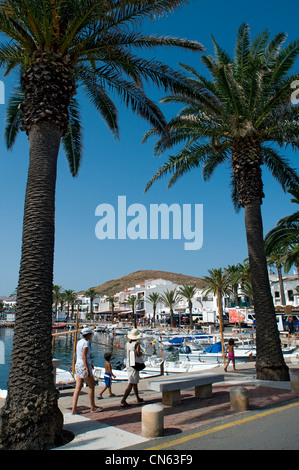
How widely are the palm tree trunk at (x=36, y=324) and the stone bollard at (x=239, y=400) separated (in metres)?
3.46

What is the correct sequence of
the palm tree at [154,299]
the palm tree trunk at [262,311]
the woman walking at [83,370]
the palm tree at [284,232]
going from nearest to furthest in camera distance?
the woman walking at [83,370]
the palm tree trunk at [262,311]
the palm tree at [284,232]
the palm tree at [154,299]

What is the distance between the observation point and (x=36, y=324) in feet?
19.3

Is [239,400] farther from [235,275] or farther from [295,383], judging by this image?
[235,275]

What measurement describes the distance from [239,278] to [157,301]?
108 ft

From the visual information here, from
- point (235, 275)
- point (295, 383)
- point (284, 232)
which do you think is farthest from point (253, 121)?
point (235, 275)

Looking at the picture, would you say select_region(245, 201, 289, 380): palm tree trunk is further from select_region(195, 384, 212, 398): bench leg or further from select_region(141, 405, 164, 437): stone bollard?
select_region(141, 405, 164, 437): stone bollard

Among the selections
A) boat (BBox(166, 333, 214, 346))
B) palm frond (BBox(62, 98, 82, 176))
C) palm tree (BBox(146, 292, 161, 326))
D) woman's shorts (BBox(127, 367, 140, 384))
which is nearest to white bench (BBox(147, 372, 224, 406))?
woman's shorts (BBox(127, 367, 140, 384))

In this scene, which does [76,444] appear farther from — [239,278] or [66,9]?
[239,278]

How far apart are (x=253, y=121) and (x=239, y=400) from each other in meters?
9.00

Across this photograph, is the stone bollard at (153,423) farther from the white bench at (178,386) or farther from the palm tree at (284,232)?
the palm tree at (284,232)

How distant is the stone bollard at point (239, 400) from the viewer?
6926 millimetres

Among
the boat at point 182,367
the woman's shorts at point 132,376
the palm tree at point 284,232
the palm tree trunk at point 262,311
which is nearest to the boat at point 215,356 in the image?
the boat at point 182,367

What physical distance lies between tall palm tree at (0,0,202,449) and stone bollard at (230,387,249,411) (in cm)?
346
